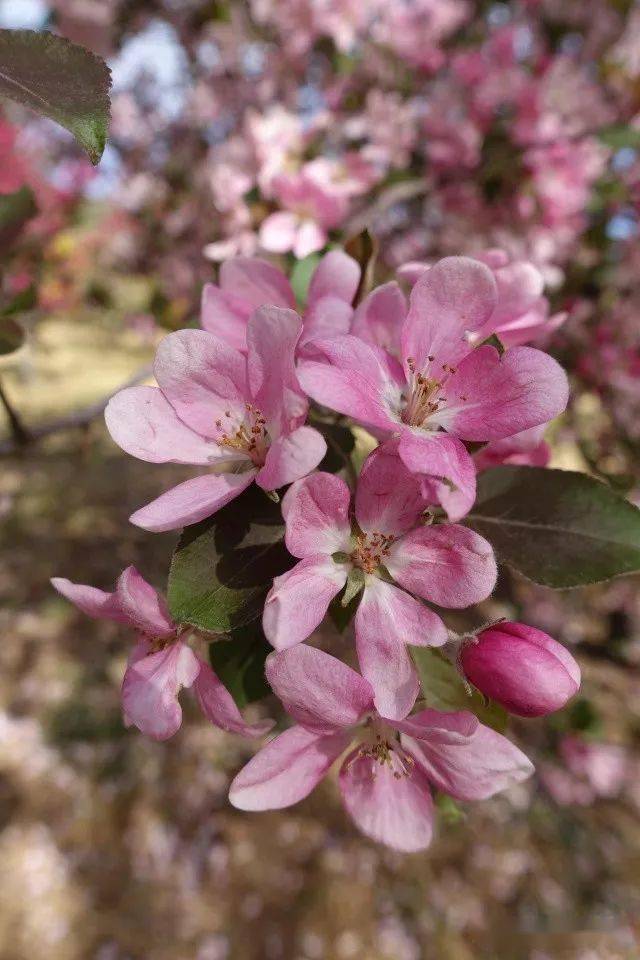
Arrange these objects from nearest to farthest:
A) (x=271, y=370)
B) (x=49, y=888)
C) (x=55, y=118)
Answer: (x=55, y=118) < (x=271, y=370) < (x=49, y=888)

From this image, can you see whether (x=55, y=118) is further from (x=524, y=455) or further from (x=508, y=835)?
(x=508, y=835)

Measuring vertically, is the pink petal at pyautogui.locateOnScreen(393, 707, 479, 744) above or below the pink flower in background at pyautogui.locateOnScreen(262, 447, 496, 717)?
below

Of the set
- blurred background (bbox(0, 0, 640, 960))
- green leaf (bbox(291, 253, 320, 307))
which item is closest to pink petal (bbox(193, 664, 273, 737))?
green leaf (bbox(291, 253, 320, 307))

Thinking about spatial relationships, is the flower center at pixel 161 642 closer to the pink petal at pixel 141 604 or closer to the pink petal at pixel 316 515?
the pink petal at pixel 141 604

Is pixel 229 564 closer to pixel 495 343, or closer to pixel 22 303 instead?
pixel 495 343

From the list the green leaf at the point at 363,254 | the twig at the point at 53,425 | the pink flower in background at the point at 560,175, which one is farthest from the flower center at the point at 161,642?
the pink flower in background at the point at 560,175

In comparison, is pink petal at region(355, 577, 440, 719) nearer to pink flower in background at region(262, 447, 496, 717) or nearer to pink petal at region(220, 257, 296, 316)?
pink flower in background at region(262, 447, 496, 717)

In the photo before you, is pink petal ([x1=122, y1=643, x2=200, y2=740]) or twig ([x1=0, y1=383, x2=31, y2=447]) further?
twig ([x1=0, y1=383, x2=31, y2=447])

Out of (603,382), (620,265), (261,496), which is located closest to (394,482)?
(261,496)
